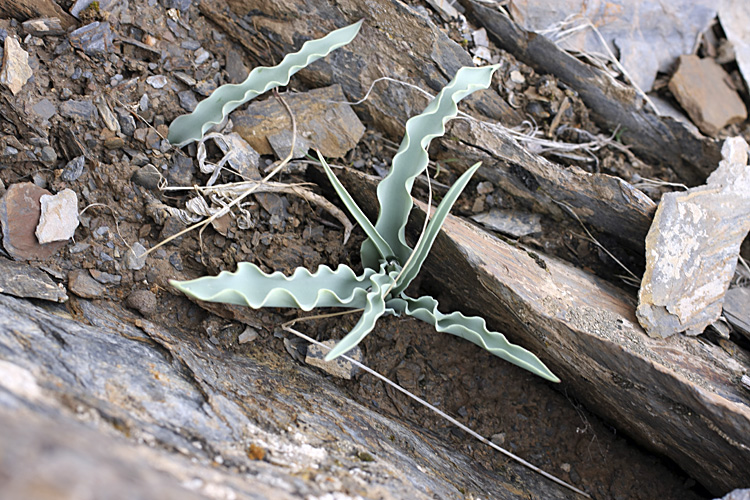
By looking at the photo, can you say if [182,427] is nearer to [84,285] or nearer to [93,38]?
[84,285]

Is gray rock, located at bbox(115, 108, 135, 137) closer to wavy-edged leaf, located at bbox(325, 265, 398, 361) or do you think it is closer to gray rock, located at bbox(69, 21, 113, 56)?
gray rock, located at bbox(69, 21, 113, 56)

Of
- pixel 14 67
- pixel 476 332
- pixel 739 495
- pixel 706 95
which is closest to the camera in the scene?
pixel 739 495

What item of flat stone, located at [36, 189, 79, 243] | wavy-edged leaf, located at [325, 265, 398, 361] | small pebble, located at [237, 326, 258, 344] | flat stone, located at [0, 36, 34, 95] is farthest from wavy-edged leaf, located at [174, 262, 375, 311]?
flat stone, located at [0, 36, 34, 95]

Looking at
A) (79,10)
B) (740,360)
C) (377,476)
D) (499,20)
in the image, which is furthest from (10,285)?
(740,360)

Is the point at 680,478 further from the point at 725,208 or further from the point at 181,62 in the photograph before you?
the point at 181,62

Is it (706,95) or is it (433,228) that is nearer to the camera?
(433,228)

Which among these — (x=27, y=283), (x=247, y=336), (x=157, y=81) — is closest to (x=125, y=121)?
(x=157, y=81)

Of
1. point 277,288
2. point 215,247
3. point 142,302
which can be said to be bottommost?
point 142,302
